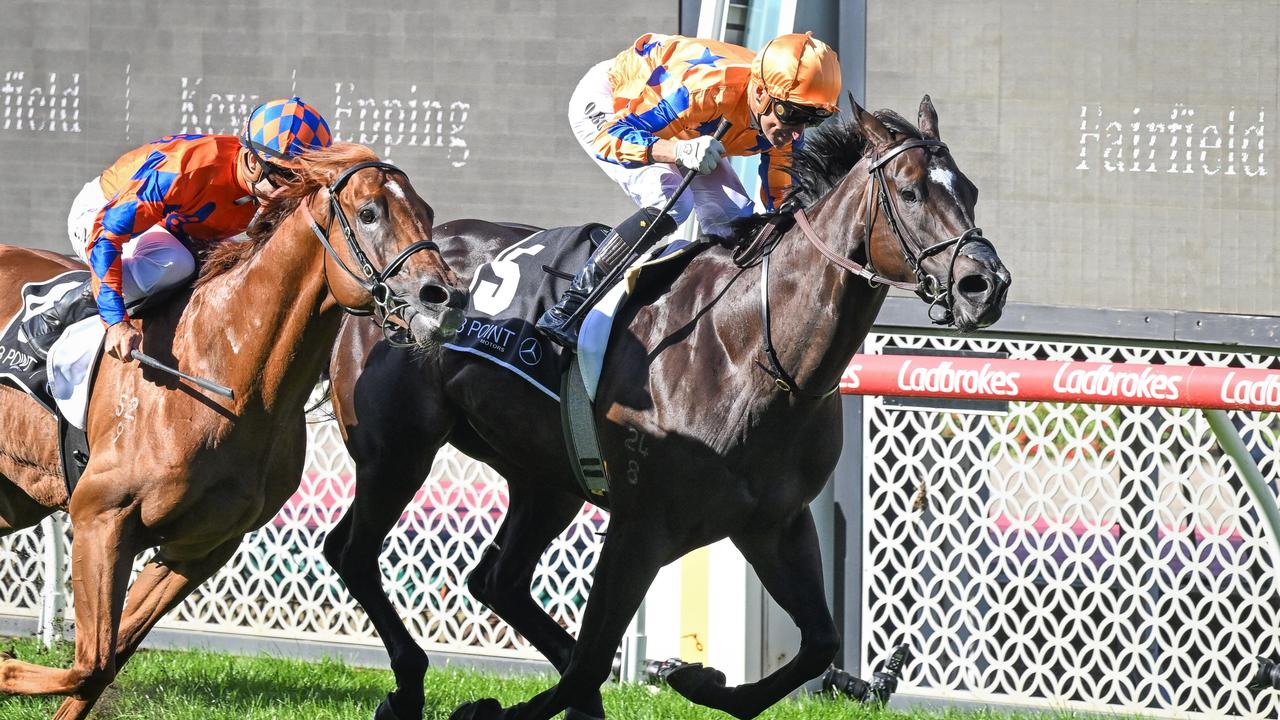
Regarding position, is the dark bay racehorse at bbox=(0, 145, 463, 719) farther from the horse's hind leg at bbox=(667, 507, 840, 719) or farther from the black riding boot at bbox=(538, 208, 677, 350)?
the horse's hind leg at bbox=(667, 507, 840, 719)

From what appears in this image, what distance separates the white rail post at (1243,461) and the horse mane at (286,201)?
2.75 metres

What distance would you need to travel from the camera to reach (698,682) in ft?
12.6

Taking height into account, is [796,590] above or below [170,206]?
below

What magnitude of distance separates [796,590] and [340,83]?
755 centimetres

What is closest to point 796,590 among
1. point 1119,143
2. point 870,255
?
point 870,255

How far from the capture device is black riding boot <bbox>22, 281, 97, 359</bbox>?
3.91m

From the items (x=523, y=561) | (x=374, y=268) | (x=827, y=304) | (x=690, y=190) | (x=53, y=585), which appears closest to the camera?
(x=374, y=268)

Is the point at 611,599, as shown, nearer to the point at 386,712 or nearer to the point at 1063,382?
the point at 386,712

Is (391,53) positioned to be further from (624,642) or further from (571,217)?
(624,642)

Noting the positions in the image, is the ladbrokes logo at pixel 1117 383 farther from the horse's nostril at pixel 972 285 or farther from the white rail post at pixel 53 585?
the white rail post at pixel 53 585

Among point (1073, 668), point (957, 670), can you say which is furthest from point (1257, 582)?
point (957, 670)

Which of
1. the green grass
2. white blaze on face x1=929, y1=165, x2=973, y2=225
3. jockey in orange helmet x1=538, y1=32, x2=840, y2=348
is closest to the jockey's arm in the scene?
jockey in orange helmet x1=538, y1=32, x2=840, y2=348

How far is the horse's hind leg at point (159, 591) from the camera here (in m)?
3.80

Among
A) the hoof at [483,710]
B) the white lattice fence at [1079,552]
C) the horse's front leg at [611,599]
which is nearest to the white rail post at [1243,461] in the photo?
the white lattice fence at [1079,552]
